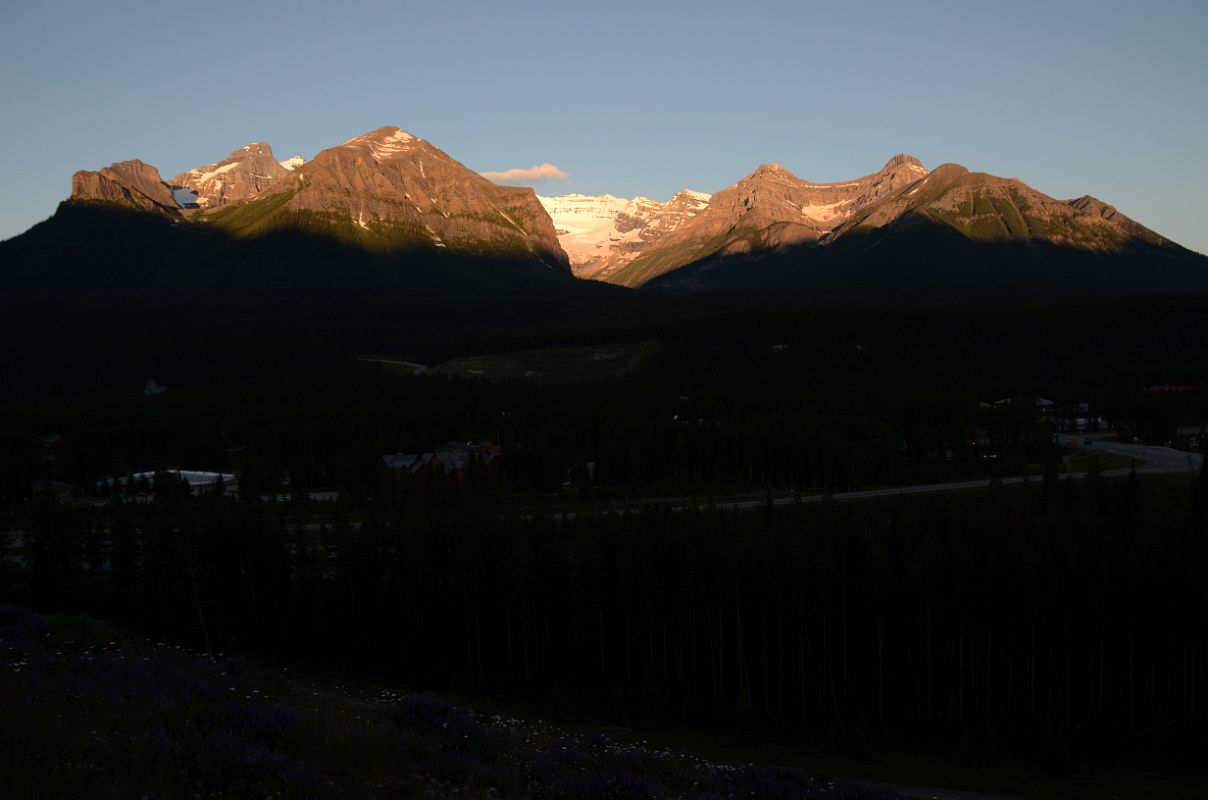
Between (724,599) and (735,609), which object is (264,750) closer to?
(724,599)

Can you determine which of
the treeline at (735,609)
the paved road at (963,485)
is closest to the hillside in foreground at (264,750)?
the treeline at (735,609)

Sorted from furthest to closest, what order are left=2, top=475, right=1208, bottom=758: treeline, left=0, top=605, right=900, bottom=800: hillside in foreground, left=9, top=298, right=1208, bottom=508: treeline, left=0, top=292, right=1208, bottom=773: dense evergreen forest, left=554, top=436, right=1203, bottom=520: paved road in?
1. left=9, top=298, right=1208, bottom=508: treeline
2. left=554, top=436, right=1203, bottom=520: paved road
3. left=0, top=292, right=1208, bottom=773: dense evergreen forest
4. left=2, top=475, right=1208, bottom=758: treeline
5. left=0, top=605, right=900, bottom=800: hillside in foreground

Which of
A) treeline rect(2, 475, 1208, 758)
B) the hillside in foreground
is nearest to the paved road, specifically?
treeline rect(2, 475, 1208, 758)

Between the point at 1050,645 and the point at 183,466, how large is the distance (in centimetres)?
8882

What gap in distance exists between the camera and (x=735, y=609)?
49.5 meters

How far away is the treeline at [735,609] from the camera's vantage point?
45312 mm

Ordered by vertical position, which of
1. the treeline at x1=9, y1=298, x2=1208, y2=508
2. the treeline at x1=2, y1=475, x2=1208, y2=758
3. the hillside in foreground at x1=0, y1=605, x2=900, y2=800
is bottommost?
the treeline at x1=2, y1=475, x2=1208, y2=758

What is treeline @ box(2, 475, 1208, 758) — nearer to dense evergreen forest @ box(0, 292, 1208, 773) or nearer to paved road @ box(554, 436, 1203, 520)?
dense evergreen forest @ box(0, 292, 1208, 773)

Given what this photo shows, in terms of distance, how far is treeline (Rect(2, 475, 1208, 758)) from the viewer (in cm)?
4531

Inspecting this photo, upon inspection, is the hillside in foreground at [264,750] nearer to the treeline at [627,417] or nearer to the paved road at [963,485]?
the paved road at [963,485]

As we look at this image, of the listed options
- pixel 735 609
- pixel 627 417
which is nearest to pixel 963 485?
pixel 627 417

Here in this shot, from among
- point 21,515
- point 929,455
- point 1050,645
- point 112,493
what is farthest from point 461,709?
point 929,455

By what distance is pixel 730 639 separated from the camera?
49875mm

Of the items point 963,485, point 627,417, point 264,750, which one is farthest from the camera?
point 627,417
